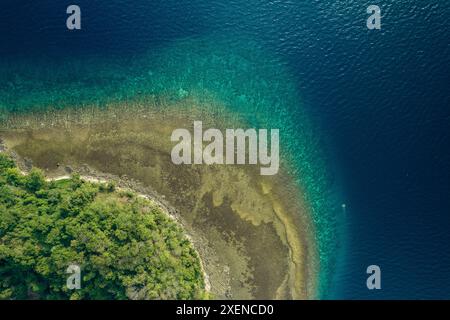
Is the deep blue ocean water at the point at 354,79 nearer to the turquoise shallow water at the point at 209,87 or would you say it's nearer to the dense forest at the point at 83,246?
the turquoise shallow water at the point at 209,87

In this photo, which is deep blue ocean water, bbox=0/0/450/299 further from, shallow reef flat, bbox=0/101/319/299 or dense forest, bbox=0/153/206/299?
dense forest, bbox=0/153/206/299

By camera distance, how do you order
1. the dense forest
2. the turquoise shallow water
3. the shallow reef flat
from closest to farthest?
the dense forest, the shallow reef flat, the turquoise shallow water

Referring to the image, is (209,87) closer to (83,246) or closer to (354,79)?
(354,79)

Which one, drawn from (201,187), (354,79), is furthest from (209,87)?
(354,79)

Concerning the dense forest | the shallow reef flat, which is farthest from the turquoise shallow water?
the dense forest

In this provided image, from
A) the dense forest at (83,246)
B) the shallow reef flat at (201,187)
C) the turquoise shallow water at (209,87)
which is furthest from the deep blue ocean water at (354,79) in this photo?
the dense forest at (83,246)
